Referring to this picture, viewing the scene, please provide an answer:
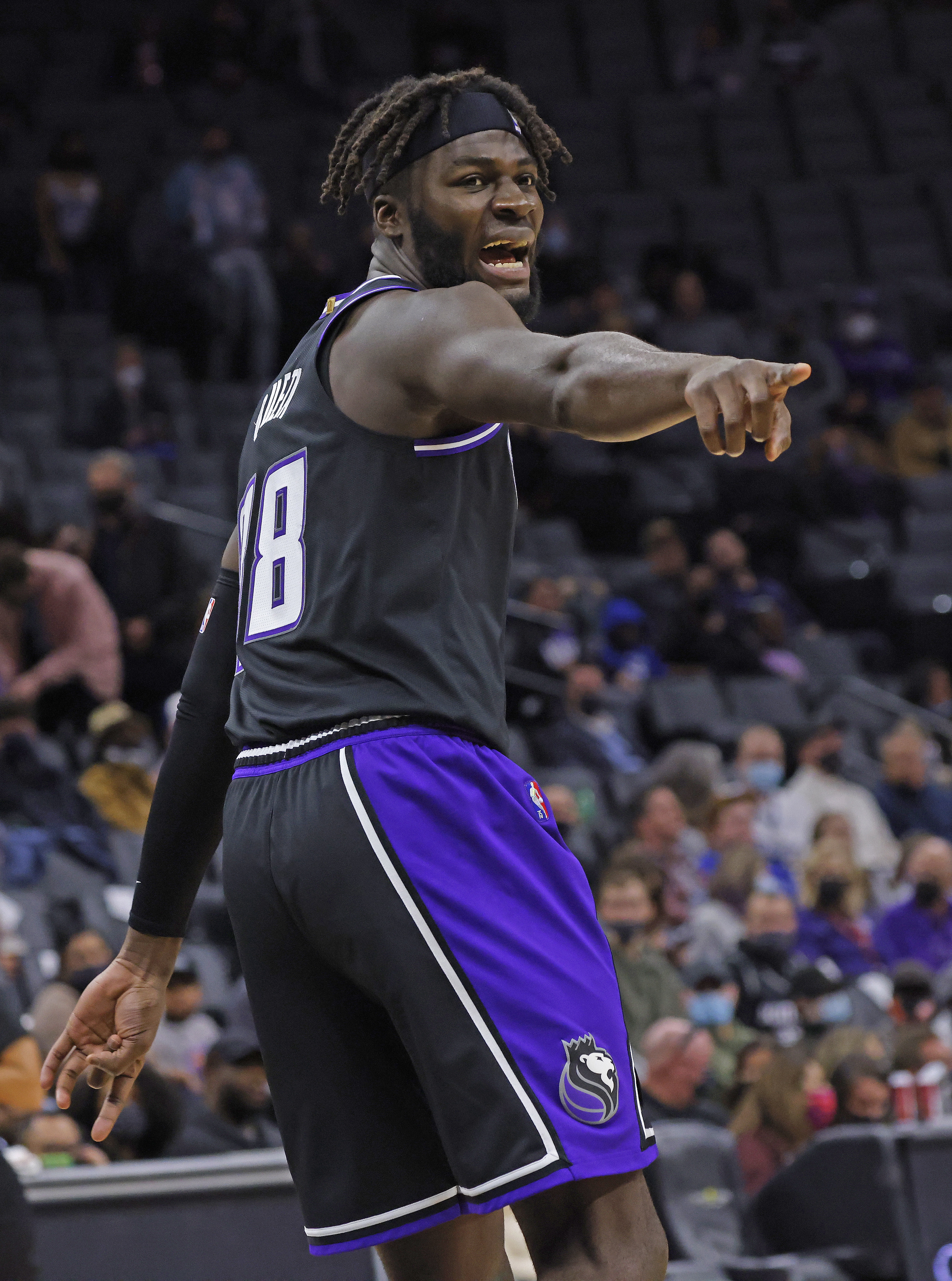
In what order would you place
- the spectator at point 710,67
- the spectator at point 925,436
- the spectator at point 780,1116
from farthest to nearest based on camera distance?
the spectator at point 710,67, the spectator at point 925,436, the spectator at point 780,1116

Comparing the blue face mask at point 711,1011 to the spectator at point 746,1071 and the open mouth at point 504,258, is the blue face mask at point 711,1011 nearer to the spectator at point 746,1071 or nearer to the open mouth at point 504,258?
the spectator at point 746,1071

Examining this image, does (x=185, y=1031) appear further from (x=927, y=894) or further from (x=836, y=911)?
(x=927, y=894)

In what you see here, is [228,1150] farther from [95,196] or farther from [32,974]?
[95,196]

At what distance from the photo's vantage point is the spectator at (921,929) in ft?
29.3

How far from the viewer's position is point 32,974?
22.3 ft

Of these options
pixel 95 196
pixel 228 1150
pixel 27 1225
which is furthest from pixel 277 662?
pixel 95 196

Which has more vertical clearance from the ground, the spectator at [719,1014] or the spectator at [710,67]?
the spectator at [710,67]

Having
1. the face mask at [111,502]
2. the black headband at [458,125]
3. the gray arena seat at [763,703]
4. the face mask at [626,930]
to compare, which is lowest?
the face mask at [626,930]

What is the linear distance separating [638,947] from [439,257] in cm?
555

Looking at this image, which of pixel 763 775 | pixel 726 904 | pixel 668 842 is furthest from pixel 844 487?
pixel 726 904

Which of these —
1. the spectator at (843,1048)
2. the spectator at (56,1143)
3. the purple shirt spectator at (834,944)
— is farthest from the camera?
the purple shirt spectator at (834,944)

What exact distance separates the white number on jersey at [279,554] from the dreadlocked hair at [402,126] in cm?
42

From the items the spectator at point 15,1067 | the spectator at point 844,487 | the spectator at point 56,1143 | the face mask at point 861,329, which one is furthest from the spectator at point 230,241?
the spectator at point 15,1067

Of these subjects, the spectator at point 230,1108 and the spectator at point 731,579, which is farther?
the spectator at point 731,579
